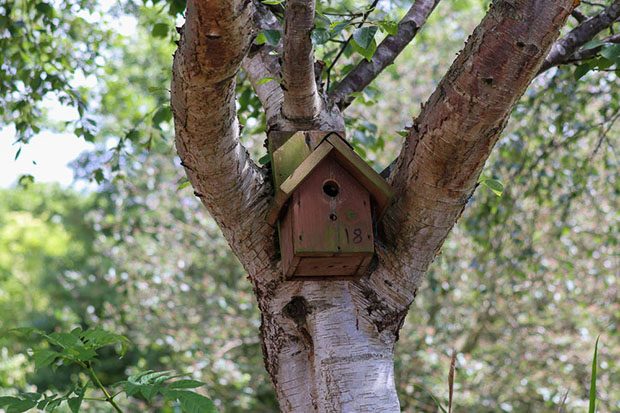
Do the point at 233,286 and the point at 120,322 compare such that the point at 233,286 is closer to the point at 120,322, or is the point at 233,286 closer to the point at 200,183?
the point at 120,322

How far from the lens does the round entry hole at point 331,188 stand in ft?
6.23

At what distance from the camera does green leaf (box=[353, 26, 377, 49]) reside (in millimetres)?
1732

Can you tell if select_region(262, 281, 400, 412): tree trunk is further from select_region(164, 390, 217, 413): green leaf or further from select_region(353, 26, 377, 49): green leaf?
select_region(353, 26, 377, 49): green leaf

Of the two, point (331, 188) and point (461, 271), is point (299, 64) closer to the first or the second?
point (331, 188)

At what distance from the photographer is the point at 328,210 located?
1.87 meters

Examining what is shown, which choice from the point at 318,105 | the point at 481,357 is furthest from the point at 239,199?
the point at 481,357

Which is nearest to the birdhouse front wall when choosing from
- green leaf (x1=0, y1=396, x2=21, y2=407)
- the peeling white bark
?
the peeling white bark

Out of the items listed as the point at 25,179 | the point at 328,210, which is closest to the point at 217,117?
the point at 328,210

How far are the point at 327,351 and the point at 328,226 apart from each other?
31cm

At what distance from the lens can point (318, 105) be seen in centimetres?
215

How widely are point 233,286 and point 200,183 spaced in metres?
4.42

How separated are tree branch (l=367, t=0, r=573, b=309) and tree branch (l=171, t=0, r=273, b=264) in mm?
347

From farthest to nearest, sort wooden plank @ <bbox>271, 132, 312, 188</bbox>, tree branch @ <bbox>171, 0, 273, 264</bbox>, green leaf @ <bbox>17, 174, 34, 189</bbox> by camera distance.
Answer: green leaf @ <bbox>17, 174, 34, 189</bbox> < wooden plank @ <bbox>271, 132, 312, 188</bbox> < tree branch @ <bbox>171, 0, 273, 264</bbox>

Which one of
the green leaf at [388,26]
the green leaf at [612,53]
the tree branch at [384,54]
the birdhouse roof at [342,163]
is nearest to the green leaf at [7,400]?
the birdhouse roof at [342,163]
